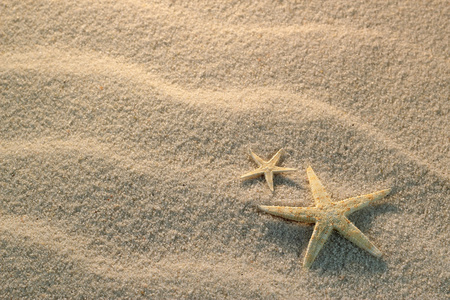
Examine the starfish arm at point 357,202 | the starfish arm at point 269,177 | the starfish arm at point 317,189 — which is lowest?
the starfish arm at point 357,202

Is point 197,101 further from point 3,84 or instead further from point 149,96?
point 3,84

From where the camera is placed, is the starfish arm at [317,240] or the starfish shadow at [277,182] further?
the starfish shadow at [277,182]

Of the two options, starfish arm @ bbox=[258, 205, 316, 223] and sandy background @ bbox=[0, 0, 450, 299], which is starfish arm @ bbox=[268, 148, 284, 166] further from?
starfish arm @ bbox=[258, 205, 316, 223]

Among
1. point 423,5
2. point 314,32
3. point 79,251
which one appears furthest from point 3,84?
point 423,5

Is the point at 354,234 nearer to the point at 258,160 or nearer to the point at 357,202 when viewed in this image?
the point at 357,202

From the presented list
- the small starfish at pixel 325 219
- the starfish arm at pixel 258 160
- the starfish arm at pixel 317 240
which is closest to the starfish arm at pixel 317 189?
the small starfish at pixel 325 219

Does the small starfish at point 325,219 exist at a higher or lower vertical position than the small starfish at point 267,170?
lower

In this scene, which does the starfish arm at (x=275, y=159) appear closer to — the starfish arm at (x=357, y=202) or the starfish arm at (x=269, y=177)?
the starfish arm at (x=269, y=177)
